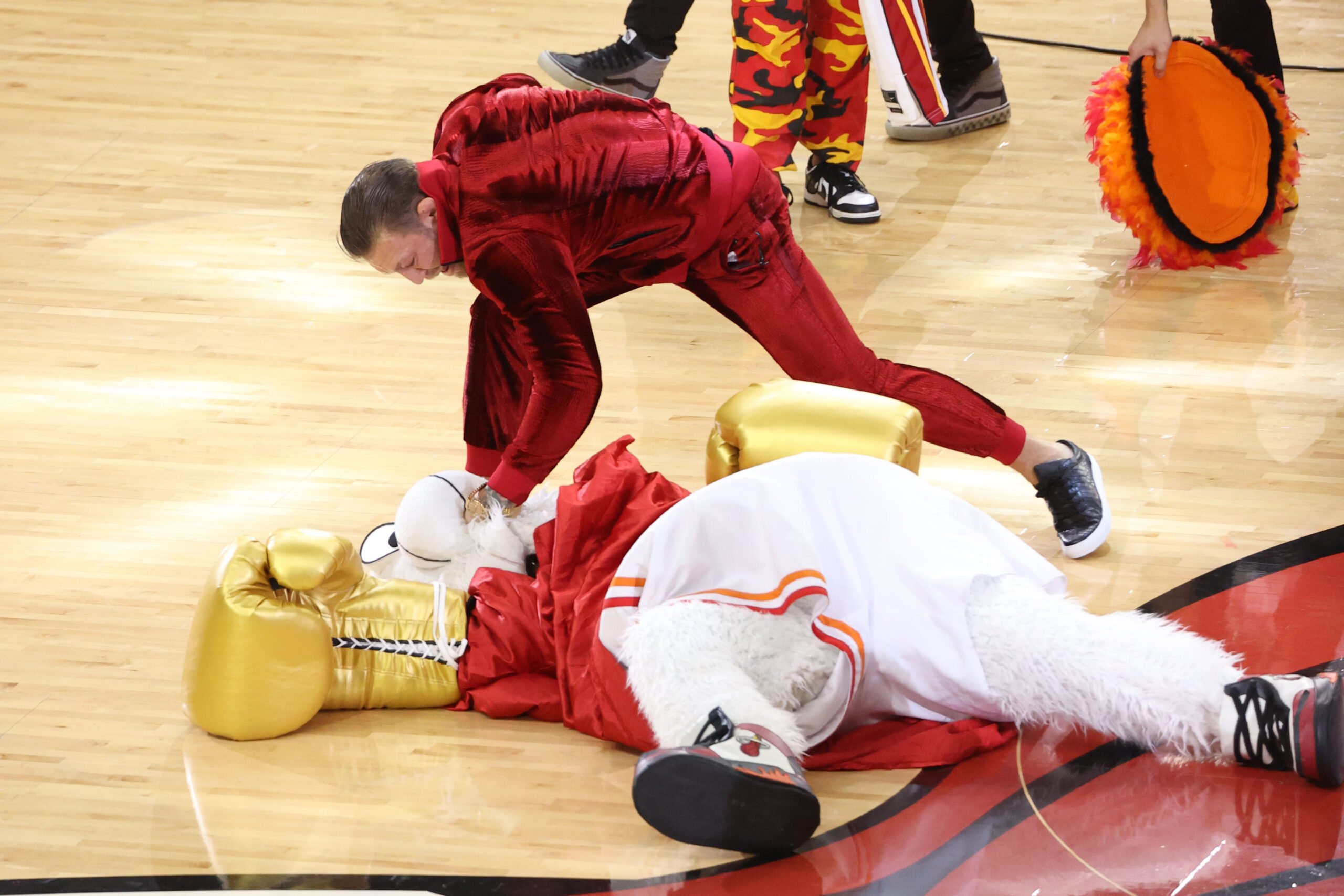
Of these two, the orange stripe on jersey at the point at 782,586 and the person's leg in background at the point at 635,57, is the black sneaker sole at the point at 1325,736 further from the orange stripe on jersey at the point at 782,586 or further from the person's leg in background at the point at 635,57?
the person's leg in background at the point at 635,57

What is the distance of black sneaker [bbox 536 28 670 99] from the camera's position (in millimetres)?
4250

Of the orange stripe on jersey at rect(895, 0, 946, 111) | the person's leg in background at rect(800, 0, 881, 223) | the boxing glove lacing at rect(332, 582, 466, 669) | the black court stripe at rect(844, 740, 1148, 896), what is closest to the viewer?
the black court stripe at rect(844, 740, 1148, 896)

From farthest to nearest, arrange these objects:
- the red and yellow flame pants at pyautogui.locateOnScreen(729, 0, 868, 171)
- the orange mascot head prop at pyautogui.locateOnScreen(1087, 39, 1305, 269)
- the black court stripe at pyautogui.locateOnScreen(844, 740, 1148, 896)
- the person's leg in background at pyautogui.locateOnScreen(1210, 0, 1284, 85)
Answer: the red and yellow flame pants at pyautogui.locateOnScreen(729, 0, 868, 171) → the person's leg in background at pyautogui.locateOnScreen(1210, 0, 1284, 85) → the orange mascot head prop at pyautogui.locateOnScreen(1087, 39, 1305, 269) → the black court stripe at pyautogui.locateOnScreen(844, 740, 1148, 896)

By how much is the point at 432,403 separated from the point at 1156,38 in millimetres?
1848

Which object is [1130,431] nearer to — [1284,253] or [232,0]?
[1284,253]

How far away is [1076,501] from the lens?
243cm

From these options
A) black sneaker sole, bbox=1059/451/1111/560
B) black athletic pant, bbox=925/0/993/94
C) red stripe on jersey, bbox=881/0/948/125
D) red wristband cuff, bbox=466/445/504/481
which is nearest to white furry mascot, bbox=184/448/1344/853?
red wristband cuff, bbox=466/445/504/481

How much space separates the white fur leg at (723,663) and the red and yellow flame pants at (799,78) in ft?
6.75

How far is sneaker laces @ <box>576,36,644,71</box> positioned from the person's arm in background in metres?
1.56

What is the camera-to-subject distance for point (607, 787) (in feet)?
6.21

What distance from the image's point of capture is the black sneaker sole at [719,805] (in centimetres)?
157

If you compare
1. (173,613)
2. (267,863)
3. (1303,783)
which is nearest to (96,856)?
(267,863)

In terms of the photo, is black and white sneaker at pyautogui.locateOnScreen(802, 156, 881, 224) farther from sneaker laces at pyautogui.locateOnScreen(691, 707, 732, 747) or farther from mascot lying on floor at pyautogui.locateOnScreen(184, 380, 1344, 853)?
sneaker laces at pyautogui.locateOnScreen(691, 707, 732, 747)

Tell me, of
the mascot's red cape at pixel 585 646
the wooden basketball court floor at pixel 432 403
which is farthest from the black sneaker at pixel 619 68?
the mascot's red cape at pixel 585 646
